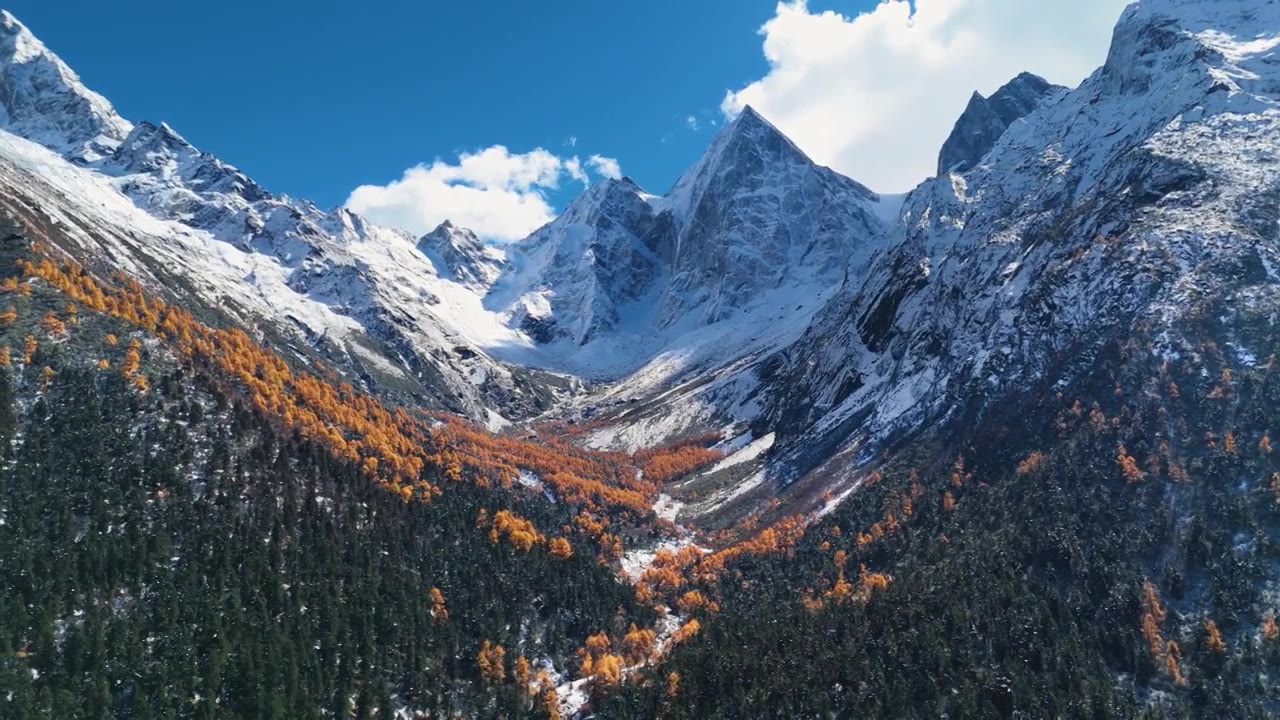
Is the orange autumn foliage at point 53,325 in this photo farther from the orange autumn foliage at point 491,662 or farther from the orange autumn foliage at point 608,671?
the orange autumn foliage at point 608,671

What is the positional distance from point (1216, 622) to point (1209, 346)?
74.9 metres

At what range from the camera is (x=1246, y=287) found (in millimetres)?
194750

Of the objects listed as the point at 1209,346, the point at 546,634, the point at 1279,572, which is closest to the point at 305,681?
the point at 546,634

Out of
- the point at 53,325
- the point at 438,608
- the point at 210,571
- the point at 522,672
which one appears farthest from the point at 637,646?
the point at 53,325

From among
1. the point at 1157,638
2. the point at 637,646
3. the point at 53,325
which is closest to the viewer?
the point at 1157,638

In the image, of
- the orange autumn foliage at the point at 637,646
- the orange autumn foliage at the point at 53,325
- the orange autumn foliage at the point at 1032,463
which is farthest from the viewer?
the orange autumn foliage at the point at 1032,463

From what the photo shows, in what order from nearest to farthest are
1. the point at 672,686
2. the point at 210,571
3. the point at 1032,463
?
1. the point at 210,571
2. the point at 672,686
3. the point at 1032,463

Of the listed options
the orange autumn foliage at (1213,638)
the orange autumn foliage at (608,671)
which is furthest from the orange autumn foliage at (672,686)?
the orange autumn foliage at (1213,638)

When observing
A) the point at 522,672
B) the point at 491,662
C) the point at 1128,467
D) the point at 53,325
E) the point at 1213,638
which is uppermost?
the point at 53,325

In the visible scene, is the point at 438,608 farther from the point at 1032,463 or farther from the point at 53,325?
the point at 1032,463

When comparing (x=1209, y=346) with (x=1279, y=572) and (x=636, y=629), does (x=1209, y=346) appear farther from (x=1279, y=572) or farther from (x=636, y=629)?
(x=636, y=629)

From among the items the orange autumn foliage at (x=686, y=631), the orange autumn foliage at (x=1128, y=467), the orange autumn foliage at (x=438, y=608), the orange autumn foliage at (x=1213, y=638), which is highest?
the orange autumn foliage at (x=438, y=608)

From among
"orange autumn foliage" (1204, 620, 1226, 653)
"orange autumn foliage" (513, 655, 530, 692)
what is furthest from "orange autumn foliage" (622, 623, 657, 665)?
"orange autumn foliage" (1204, 620, 1226, 653)

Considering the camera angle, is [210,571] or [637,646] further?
[637,646]
